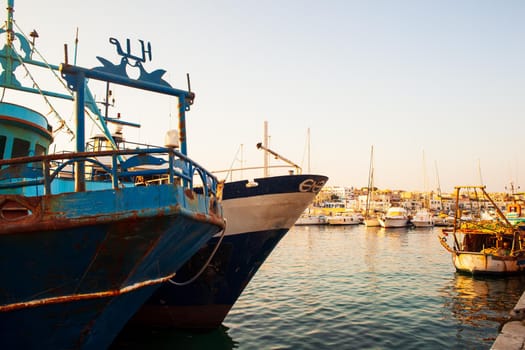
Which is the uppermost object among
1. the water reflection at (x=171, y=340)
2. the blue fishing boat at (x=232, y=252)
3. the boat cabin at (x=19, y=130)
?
the boat cabin at (x=19, y=130)

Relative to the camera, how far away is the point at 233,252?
9219 mm

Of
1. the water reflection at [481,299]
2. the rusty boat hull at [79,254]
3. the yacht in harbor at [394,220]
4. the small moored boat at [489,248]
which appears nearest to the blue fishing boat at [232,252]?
the rusty boat hull at [79,254]

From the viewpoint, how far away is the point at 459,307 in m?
12.9

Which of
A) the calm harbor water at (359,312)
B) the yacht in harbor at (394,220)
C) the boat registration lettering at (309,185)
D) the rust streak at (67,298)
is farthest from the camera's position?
the yacht in harbor at (394,220)

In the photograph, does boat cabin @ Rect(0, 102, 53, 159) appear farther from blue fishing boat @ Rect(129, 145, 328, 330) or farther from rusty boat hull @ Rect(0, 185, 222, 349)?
Result: blue fishing boat @ Rect(129, 145, 328, 330)

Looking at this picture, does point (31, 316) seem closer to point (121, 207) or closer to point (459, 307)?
point (121, 207)

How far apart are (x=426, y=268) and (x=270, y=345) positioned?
15.9m

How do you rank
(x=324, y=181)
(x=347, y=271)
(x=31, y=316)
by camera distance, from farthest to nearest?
(x=347, y=271), (x=324, y=181), (x=31, y=316)

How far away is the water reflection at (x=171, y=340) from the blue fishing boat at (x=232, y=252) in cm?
17

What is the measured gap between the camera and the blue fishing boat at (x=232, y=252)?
9.00 meters

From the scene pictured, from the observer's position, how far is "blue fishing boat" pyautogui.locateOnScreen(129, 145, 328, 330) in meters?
9.00

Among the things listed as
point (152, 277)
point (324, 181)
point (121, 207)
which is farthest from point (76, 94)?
point (324, 181)

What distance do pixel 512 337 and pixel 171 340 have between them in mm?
7184

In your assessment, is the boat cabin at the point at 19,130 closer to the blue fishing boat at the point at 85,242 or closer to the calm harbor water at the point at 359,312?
the blue fishing boat at the point at 85,242
